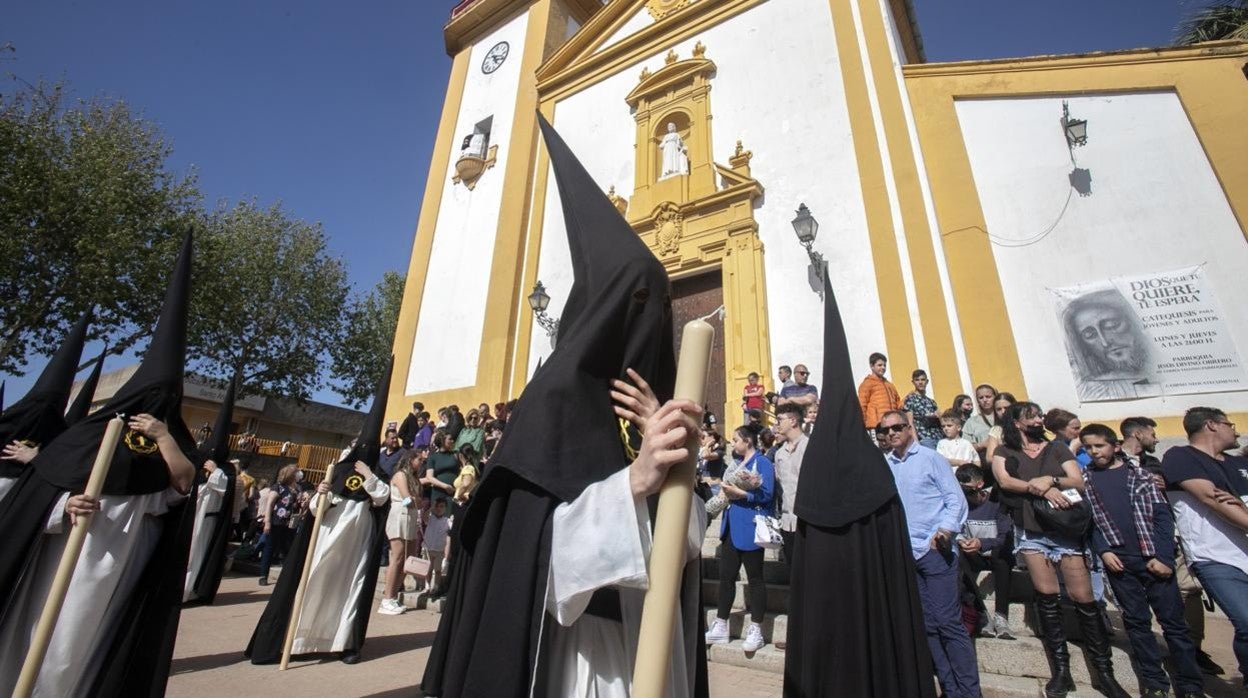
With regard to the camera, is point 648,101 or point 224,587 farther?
point 648,101

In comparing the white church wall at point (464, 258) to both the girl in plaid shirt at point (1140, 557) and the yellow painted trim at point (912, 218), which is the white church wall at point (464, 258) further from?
the girl in plaid shirt at point (1140, 557)

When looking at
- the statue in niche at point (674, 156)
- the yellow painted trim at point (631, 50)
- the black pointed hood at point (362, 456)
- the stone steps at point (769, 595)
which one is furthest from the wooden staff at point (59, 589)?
the yellow painted trim at point (631, 50)

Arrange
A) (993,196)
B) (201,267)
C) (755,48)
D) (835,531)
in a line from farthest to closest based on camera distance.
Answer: (201,267) < (755,48) < (993,196) < (835,531)

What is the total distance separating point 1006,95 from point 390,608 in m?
12.9

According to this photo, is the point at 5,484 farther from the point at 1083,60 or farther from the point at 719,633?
the point at 1083,60

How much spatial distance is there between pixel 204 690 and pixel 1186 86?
14103mm

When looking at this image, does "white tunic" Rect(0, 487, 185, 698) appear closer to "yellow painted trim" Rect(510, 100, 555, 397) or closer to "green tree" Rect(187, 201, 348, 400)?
"yellow painted trim" Rect(510, 100, 555, 397)

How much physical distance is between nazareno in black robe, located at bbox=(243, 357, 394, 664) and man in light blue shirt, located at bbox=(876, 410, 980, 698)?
4657mm

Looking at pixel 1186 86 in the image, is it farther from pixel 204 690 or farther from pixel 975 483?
pixel 204 690

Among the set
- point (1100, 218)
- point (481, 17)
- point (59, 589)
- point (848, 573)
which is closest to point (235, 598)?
point (59, 589)

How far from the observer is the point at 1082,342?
27.5ft

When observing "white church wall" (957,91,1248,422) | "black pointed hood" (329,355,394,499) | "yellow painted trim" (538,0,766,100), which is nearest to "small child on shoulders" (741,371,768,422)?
"white church wall" (957,91,1248,422)

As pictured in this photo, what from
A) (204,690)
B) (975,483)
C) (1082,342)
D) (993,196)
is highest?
(993,196)

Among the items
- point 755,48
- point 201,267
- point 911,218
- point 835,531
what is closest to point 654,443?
point 835,531
